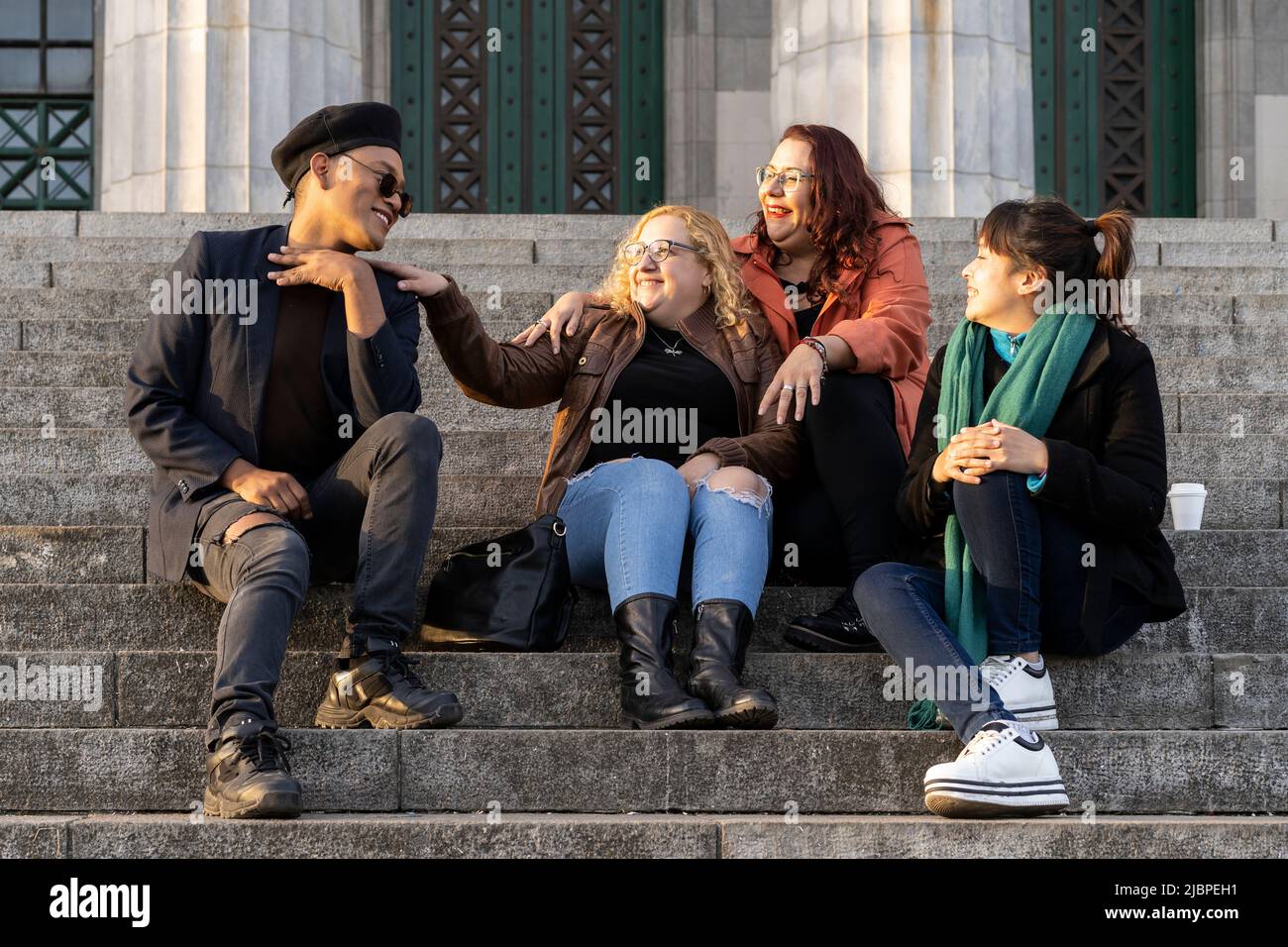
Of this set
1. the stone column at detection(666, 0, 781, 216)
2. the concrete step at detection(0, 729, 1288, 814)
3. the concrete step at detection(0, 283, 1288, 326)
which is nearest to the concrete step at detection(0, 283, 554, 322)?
the concrete step at detection(0, 283, 1288, 326)

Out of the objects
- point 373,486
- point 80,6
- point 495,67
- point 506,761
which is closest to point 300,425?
point 373,486

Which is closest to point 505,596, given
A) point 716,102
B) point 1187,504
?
point 1187,504

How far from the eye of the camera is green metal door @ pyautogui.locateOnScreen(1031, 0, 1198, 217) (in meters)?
13.0

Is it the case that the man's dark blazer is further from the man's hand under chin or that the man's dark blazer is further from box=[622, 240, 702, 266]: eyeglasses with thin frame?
box=[622, 240, 702, 266]: eyeglasses with thin frame

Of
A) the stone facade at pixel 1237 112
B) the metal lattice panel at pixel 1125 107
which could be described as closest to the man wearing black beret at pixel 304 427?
the metal lattice panel at pixel 1125 107

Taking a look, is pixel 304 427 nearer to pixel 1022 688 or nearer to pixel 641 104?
pixel 1022 688

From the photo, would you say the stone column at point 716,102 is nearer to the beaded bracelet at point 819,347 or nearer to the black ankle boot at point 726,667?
the beaded bracelet at point 819,347

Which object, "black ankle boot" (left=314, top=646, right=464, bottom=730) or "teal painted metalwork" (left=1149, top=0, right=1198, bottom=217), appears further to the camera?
"teal painted metalwork" (left=1149, top=0, right=1198, bottom=217)

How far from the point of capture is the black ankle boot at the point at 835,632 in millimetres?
4910

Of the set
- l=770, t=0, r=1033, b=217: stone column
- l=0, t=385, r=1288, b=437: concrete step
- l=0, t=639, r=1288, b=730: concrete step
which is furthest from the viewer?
l=770, t=0, r=1033, b=217: stone column

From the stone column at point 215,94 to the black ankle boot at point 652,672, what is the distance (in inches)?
236

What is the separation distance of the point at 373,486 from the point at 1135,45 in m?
10.0

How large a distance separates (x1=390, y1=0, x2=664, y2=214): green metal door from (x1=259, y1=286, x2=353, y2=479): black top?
7.64m

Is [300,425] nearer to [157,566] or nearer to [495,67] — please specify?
[157,566]
